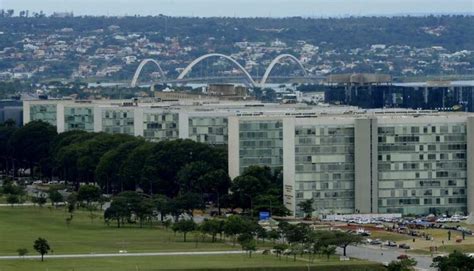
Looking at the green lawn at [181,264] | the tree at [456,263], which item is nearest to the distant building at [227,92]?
the green lawn at [181,264]

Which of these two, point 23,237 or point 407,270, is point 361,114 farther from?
point 407,270

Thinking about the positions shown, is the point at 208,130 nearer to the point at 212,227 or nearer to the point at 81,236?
the point at 81,236

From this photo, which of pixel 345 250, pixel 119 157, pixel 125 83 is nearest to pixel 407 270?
pixel 345 250

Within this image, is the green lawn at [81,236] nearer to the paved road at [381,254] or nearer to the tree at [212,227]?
the tree at [212,227]

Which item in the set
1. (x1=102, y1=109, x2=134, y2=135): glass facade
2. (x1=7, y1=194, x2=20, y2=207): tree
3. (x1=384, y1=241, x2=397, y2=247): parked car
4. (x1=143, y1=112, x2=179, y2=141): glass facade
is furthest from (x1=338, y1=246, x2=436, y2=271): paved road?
(x1=102, y1=109, x2=134, y2=135): glass facade

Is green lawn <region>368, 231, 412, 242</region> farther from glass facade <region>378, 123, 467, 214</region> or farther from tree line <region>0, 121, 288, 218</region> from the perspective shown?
glass facade <region>378, 123, 467, 214</region>
